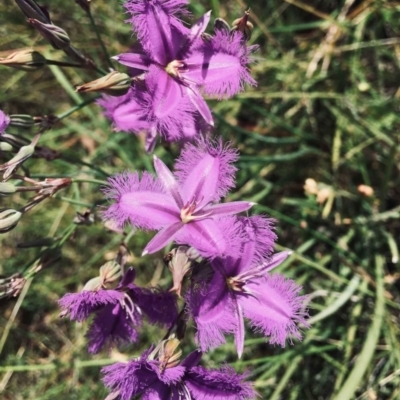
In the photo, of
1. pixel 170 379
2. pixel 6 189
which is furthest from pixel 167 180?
pixel 170 379

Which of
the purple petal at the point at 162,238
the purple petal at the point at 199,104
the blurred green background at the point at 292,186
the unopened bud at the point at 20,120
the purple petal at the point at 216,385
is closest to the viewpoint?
the purple petal at the point at 162,238

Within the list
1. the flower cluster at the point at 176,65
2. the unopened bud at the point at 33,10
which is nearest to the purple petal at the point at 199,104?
the flower cluster at the point at 176,65

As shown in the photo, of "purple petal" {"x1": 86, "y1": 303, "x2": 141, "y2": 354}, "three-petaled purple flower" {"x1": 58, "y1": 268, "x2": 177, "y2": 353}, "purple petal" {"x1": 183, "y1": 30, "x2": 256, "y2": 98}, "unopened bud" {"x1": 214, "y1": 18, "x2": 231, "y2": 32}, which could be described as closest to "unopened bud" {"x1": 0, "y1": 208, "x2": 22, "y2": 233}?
"three-petaled purple flower" {"x1": 58, "y1": 268, "x2": 177, "y2": 353}

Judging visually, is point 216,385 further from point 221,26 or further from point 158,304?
point 221,26

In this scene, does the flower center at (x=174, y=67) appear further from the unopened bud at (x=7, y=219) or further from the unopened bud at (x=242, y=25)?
the unopened bud at (x=7, y=219)

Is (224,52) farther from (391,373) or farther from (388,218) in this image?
(391,373)

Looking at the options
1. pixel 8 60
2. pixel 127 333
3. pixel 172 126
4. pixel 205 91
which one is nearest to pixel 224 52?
pixel 205 91

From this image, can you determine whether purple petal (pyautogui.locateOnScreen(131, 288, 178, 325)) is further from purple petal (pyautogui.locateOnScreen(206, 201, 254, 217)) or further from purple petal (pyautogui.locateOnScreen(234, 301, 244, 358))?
purple petal (pyautogui.locateOnScreen(206, 201, 254, 217))
